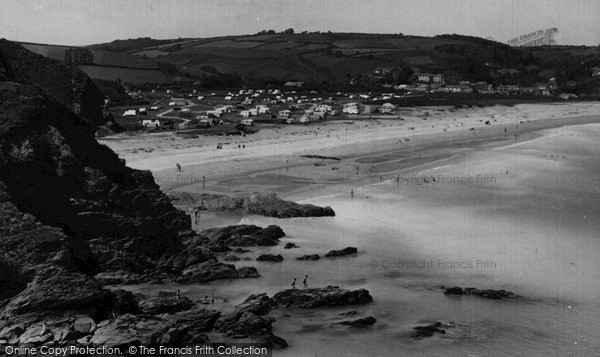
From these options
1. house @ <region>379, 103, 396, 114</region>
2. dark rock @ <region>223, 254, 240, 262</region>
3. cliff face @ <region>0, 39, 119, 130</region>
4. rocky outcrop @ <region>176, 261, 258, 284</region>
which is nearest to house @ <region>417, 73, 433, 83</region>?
house @ <region>379, 103, 396, 114</region>

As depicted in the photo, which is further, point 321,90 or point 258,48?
point 258,48

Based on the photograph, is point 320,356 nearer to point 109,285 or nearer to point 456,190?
point 109,285

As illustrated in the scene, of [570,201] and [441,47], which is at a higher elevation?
[441,47]

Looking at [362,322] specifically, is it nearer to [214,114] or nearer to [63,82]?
[63,82]

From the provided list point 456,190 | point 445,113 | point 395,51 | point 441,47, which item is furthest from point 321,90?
point 456,190

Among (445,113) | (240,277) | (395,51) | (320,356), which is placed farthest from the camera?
(395,51)

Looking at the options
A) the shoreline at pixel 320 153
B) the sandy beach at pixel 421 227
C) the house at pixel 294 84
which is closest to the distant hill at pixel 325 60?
the house at pixel 294 84

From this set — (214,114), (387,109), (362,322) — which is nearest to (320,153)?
(214,114)
